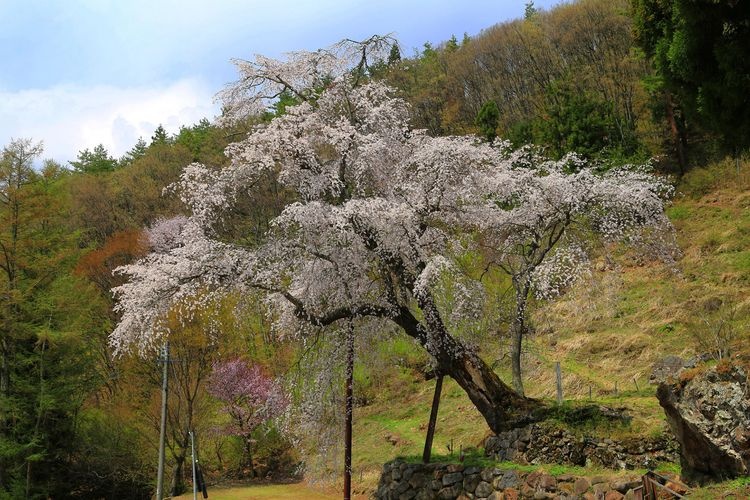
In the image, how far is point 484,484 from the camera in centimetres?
1111

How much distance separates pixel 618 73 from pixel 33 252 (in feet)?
94.3

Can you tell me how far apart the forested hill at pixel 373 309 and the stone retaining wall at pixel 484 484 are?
165 cm

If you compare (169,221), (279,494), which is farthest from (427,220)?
(169,221)

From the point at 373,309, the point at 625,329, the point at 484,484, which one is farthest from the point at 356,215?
the point at 625,329

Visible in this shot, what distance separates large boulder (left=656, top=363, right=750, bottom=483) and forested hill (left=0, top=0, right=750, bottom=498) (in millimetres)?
791

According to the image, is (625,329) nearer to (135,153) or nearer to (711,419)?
(711,419)

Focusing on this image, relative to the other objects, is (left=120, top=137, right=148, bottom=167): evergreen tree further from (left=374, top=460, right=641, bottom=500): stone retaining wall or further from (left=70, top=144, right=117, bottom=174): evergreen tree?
(left=374, top=460, right=641, bottom=500): stone retaining wall

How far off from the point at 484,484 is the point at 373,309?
377 cm

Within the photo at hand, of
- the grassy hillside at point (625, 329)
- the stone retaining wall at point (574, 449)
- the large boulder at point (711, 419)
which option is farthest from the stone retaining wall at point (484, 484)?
the grassy hillside at point (625, 329)

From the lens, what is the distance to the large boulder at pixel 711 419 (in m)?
7.29

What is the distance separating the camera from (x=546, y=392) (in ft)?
54.6

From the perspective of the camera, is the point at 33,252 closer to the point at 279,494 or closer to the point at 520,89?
the point at 279,494

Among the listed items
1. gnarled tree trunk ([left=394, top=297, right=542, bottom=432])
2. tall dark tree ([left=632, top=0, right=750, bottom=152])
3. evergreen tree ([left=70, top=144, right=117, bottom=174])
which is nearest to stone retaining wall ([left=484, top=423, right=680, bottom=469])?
gnarled tree trunk ([left=394, top=297, right=542, bottom=432])

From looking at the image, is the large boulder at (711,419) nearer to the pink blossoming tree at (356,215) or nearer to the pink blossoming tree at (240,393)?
the pink blossoming tree at (356,215)
